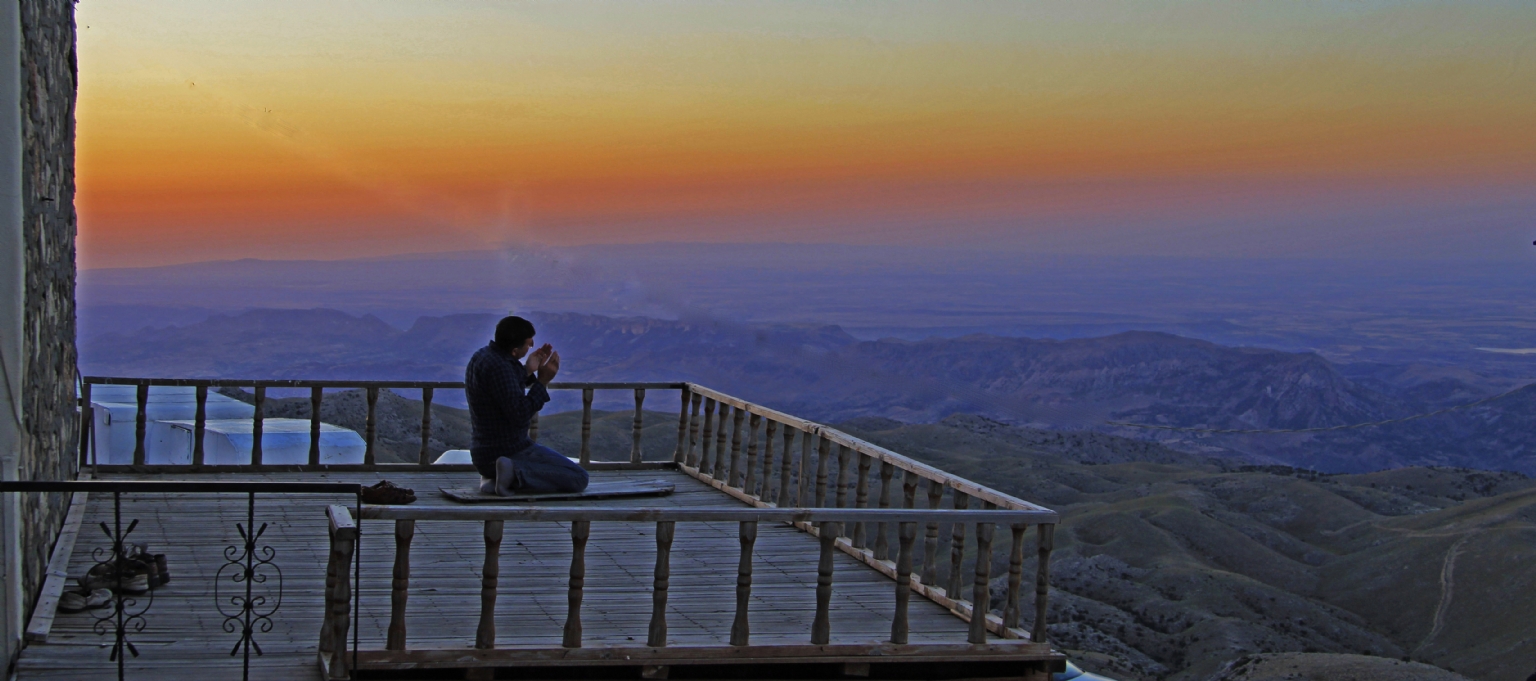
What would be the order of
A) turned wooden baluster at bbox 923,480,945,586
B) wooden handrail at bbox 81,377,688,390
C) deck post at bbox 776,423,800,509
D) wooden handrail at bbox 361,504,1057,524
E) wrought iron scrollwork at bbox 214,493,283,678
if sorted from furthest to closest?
1. wooden handrail at bbox 81,377,688,390
2. deck post at bbox 776,423,800,509
3. turned wooden baluster at bbox 923,480,945,586
4. wooden handrail at bbox 361,504,1057,524
5. wrought iron scrollwork at bbox 214,493,283,678

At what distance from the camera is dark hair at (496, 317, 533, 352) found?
9.09 m

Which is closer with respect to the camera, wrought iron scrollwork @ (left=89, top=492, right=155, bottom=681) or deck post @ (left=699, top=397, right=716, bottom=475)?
wrought iron scrollwork @ (left=89, top=492, right=155, bottom=681)

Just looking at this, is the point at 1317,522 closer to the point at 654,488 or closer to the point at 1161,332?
the point at 654,488

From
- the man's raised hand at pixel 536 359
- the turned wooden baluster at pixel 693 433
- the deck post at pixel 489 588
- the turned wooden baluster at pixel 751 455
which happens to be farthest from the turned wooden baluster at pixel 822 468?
the deck post at pixel 489 588

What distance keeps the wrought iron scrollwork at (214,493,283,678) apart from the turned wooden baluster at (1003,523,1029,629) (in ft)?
11.9

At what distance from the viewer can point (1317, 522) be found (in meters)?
33.2

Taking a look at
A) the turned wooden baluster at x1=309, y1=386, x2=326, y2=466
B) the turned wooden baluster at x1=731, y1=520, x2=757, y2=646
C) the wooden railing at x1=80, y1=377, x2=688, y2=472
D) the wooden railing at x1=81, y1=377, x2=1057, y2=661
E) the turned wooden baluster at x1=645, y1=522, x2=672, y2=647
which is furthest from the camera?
the turned wooden baluster at x1=309, y1=386, x2=326, y2=466

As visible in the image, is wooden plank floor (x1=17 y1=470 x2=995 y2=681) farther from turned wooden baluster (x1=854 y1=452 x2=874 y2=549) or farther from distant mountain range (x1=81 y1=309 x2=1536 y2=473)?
distant mountain range (x1=81 y1=309 x2=1536 y2=473)

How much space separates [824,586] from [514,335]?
3.46 metres

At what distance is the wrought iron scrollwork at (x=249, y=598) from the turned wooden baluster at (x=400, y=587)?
55 cm

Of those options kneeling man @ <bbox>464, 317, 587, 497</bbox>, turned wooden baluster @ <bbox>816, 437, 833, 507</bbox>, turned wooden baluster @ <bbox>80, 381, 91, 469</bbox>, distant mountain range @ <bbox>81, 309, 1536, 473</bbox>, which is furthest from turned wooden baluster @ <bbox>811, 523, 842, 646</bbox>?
distant mountain range @ <bbox>81, 309, 1536, 473</bbox>

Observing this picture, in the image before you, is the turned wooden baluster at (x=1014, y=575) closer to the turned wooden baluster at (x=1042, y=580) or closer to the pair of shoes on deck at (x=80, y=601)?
the turned wooden baluster at (x=1042, y=580)

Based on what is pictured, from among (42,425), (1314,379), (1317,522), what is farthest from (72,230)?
(1314,379)

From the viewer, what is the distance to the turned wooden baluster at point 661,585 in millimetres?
6352
